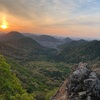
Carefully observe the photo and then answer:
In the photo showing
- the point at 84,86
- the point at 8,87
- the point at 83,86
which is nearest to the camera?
the point at 84,86

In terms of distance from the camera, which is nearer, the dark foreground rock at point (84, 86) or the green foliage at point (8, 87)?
the dark foreground rock at point (84, 86)

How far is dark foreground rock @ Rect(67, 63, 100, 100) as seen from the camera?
2336 centimetres

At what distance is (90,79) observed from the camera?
24766 millimetres

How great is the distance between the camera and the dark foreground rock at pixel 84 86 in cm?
2336

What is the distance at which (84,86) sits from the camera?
24750mm

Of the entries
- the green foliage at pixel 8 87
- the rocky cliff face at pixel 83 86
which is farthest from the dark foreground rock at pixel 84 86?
the green foliage at pixel 8 87

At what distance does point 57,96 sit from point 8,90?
6.71 meters

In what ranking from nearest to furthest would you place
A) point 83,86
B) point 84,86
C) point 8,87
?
point 84,86
point 83,86
point 8,87

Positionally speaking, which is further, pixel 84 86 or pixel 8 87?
pixel 8 87

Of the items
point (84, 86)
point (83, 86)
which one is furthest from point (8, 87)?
point (84, 86)

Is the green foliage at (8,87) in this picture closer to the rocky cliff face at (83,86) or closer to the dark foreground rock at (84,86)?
the rocky cliff face at (83,86)

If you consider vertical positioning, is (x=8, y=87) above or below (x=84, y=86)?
below

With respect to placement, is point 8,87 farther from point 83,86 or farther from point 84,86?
point 84,86

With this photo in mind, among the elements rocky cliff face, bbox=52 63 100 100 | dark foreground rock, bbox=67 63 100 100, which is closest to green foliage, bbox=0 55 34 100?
rocky cliff face, bbox=52 63 100 100
